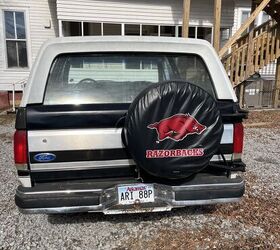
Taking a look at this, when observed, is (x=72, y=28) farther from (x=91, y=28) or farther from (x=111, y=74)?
(x=111, y=74)

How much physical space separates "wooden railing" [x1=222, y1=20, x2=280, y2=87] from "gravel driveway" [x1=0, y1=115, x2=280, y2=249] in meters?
6.28

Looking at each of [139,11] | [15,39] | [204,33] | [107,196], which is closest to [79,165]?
[107,196]

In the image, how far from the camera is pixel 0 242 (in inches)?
105

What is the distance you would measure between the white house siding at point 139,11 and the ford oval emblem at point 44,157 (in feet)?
26.2

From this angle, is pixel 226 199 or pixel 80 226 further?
pixel 80 226

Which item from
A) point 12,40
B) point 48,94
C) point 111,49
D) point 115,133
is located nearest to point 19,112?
point 48,94

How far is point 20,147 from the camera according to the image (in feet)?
7.52

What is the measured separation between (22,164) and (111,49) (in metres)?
1.21

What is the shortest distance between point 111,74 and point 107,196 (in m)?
1.08

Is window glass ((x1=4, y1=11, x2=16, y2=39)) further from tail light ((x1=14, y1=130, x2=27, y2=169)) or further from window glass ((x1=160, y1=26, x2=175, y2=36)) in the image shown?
tail light ((x1=14, y1=130, x2=27, y2=169))

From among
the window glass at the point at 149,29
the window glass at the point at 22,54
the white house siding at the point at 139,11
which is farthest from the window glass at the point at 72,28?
the window glass at the point at 149,29

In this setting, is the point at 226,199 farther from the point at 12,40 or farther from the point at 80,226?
the point at 12,40

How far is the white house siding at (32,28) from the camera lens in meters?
9.84

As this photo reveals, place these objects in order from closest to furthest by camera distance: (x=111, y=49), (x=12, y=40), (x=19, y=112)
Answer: (x=19, y=112) → (x=111, y=49) → (x=12, y=40)
